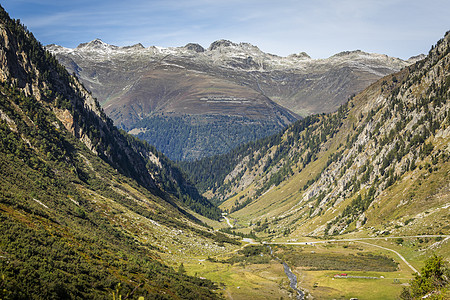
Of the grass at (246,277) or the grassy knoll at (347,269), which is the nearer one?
the grassy knoll at (347,269)

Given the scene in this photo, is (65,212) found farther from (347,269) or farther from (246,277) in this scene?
(347,269)

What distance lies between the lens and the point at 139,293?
6022 cm

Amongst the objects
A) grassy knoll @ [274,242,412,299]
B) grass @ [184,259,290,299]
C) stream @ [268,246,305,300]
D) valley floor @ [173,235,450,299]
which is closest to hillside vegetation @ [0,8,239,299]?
grass @ [184,259,290,299]

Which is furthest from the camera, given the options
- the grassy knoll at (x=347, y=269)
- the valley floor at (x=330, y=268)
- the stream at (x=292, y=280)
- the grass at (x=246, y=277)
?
the stream at (x=292, y=280)

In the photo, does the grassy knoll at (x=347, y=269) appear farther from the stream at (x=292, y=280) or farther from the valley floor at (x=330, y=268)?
the stream at (x=292, y=280)

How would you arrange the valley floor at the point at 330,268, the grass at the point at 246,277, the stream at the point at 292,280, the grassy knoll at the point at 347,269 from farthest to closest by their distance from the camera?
the stream at the point at 292,280 → the valley floor at the point at 330,268 → the grass at the point at 246,277 → the grassy knoll at the point at 347,269

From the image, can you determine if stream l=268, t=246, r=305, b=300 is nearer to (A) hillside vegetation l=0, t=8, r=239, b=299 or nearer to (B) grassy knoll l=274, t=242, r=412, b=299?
(B) grassy knoll l=274, t=242, r=412, b=299

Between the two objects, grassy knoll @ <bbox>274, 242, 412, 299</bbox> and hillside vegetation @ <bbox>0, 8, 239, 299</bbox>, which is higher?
hillside vegetation @ <bbox>0, 8, 239, 299</bbox>

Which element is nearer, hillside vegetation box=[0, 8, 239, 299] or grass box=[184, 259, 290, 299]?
hillside vegetation box=[0, 8, 239, 299]

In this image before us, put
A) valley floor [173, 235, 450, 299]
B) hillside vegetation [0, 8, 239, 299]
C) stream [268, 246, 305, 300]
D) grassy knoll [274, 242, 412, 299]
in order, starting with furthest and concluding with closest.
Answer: stream [268, 246, 305, 300], valley floor [173, 235, 450, 299], grassy knoll [274, 242, 412, 299], hillside vegetation [0, 8, 239, 299]

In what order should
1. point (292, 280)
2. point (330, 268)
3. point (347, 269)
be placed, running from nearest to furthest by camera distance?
point (292, 280) < point (347, 269) < point (330, 268)

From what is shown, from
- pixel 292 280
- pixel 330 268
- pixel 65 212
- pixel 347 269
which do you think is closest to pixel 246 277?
pixel 292 280

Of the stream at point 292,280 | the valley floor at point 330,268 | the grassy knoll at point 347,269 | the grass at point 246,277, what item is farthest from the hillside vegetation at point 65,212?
the grassy knoll at point 347,269

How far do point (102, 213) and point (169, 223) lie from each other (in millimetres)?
43314
